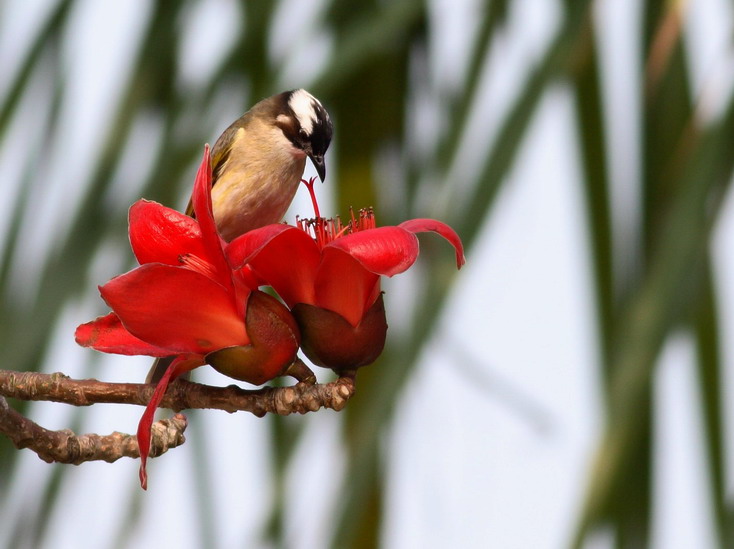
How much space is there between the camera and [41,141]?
157 cm

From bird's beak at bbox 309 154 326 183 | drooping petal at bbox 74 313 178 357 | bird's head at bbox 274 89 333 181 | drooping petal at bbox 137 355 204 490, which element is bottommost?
drooping petal at bbox 137 355 204 490

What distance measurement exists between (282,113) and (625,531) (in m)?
1.02

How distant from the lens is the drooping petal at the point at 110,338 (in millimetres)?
808

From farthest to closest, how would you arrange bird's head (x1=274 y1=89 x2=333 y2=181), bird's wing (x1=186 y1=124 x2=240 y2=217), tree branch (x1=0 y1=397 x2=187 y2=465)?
bird's wing (x1=186 y1=124 x2=240 y2=217)
bird's head (x1=274 y1=89 x2=333 y2=181)
tree branch (x1=0 y1=397 x2=187 y2=465)

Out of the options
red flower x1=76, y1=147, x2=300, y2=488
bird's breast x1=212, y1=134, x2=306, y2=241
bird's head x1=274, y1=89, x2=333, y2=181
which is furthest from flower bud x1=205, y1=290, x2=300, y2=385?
bird's breast x1=212, y1=134, x2=306, y2=241

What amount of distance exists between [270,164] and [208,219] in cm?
101

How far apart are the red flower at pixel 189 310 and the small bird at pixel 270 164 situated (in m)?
0.78

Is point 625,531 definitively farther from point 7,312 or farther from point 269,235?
point 7,312

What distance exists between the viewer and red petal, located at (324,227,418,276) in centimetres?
73

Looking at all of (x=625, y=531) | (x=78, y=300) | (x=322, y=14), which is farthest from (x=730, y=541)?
(x=322, y=14)

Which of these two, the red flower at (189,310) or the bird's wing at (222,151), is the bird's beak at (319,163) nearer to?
the bird's wing at (222,151)

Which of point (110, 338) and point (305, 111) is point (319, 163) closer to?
point (305, 111)

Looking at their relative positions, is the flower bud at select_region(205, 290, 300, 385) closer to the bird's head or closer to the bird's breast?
the bird's head

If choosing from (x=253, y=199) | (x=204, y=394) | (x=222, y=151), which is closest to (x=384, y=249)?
(x=204, y=394)
